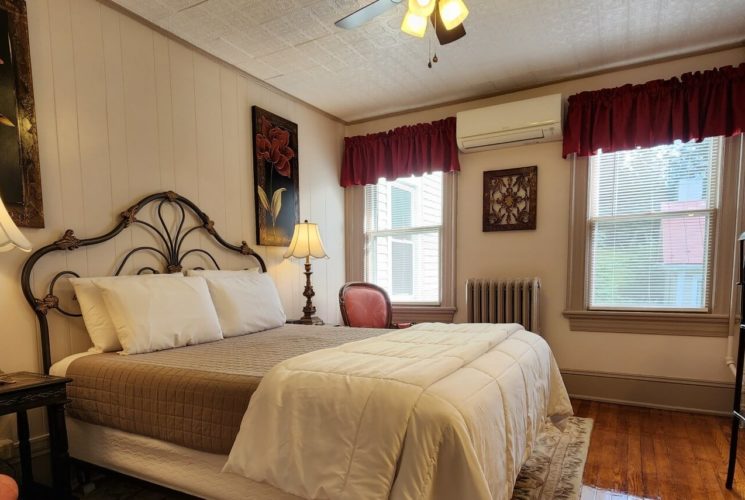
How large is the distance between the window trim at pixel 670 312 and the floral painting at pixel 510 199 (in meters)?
0.31

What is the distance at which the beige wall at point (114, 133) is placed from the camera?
1977mm

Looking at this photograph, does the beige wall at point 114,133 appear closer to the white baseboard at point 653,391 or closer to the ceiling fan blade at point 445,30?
the ceiling fan blade at point 445,30

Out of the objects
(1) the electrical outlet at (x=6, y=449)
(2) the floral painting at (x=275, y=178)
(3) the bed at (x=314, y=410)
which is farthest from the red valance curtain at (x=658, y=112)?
(1) the electrical outlet at (x=6, y=449)

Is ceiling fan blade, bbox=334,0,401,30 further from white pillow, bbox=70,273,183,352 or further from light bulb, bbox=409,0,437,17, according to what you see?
white pillow, bbox=70,273,183,352

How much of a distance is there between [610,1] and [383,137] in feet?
7.03

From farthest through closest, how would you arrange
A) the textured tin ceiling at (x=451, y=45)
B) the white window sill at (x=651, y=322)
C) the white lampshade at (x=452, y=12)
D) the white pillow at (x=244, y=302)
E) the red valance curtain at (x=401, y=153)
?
the red valance curtain at (x=401, y=153), the white window sill at (x=651, y=322), the white pillow at (x=244, y=302), the textured tin ceiling at (x=451, y=45), the white lampshade at (x=452, y=12)

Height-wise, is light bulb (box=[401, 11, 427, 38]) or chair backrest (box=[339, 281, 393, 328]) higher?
light bulb (box=[401, 11, 427, 38])

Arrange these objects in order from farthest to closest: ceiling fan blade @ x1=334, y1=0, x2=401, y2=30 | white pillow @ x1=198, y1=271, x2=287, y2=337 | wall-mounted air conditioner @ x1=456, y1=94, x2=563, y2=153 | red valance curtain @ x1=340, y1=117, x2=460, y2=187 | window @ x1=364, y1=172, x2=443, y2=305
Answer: window @ x1=364, y1=172, x2=443, y2=305
red valance curtain @ x1=340, y1=117, x2=460, y2=187
wall-mounted air conditioner @ x1=456, y1=94, x2=563, y2=153
white pillow @ x1=198, y1=271, x2=287, y2=337
ceiling fan blade @ x1=334, y1=0, x2=401, y2=30

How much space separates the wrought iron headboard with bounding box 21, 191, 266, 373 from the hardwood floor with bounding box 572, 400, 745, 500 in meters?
2.60

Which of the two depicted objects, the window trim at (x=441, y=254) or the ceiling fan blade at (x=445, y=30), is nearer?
the ceiling fan blade at (x=445, y=30)

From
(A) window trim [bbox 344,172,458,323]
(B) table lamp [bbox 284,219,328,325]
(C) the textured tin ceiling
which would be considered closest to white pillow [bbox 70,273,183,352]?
(B) table lamp [bbox 284,219,328,325]

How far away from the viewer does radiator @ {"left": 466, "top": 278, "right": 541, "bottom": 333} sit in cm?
329

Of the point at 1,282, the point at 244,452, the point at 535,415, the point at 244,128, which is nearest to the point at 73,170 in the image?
the point at 1,282

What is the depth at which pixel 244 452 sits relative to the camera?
1328mm
